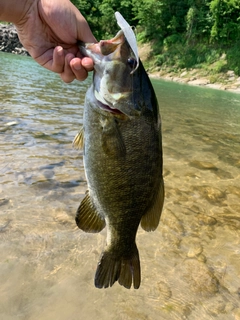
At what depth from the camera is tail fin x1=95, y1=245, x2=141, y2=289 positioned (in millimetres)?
2428

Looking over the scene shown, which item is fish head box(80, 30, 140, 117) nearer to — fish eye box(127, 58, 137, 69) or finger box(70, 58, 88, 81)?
fish eye box(127, 58, 137, 69)

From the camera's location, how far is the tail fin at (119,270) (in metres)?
2.43

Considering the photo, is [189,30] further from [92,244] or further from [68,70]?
[68,70]

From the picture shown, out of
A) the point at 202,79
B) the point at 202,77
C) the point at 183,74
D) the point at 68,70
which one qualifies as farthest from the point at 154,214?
the point at 183,74

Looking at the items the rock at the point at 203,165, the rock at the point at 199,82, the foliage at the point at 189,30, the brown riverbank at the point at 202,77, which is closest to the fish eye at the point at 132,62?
the rock at the point at 203,165

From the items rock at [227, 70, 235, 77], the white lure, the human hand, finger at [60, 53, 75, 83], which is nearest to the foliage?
rock at [227, 70, 235, 77]

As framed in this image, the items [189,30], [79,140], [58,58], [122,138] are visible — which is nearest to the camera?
[122,138]

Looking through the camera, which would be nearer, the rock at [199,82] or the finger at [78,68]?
the finger at [78,68]

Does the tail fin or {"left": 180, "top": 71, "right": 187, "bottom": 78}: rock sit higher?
the tail fin

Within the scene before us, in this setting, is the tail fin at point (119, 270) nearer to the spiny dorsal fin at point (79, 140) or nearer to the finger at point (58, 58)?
the spiny dorsal fin at point (79, 140)

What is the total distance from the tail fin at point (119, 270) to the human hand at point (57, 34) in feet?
5.06

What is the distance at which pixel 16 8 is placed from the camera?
2.93 metres

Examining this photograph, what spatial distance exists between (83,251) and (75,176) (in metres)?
2.02

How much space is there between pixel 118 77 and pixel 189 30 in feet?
162
